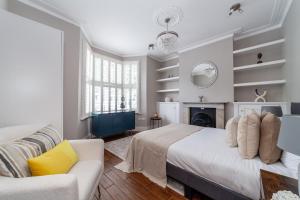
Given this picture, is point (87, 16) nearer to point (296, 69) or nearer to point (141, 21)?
point (141, 21)

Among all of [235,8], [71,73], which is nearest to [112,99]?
[71,73]

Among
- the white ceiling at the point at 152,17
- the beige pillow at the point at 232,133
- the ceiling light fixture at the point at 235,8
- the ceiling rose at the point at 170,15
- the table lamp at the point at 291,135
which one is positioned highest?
the white ceiling at the point at 152,17

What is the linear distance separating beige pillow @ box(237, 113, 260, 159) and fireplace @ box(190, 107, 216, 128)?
7.15 ft

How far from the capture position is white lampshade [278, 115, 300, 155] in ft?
1.84

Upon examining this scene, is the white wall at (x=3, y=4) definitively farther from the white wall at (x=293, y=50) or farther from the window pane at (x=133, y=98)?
the white wall at (x=293, y=50)

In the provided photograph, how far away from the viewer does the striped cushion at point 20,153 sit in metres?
0.80

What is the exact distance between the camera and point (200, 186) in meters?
1.31

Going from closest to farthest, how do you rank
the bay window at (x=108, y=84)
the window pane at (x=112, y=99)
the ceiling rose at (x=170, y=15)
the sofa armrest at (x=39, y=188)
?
the sofa armrest at (x=39, y=188), the ceiling rose at (x=170, y=15), the bay window at (x=108, y=84), the window pane at (x=112, y=99)

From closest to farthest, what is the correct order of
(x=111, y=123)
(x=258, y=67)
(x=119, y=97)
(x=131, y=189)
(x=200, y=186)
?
1. (x=200, y=186)
2. (x=131, y=189)
3. (x=258, y=67)
4. (x=111, y=123)
5. (x=119, y=97)

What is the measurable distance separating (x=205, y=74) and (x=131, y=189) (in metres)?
3.21

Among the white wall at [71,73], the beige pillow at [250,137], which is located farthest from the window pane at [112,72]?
the beige pillow at [250,137]

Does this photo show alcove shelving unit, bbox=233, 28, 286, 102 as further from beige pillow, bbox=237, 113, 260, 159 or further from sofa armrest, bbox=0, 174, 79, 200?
sofa armrest, bbox=0, 174, 79, 200

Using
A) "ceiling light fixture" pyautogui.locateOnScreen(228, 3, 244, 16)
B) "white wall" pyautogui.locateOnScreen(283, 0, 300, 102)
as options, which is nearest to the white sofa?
"white wall" pyautogui.locateOnScreen(283, 0, 300, 102)

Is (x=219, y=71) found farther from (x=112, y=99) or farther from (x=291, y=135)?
(x=112, y=99)
